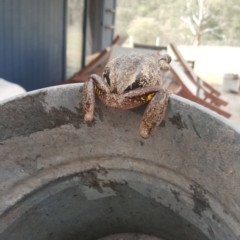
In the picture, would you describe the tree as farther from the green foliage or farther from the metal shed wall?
the metal shed wall

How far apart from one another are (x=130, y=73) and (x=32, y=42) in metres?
2.73

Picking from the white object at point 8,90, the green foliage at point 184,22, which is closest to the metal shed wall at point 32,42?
the white object at point 8,90

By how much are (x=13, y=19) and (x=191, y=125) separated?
8.48 feet

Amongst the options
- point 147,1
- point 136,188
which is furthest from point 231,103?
point 147,1

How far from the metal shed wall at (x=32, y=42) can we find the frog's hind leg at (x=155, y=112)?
235 centimetres

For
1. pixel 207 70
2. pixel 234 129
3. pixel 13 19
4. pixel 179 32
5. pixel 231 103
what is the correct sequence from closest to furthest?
pixel 234 129
pixel 13 19
pixel 231 103
pixel 207 70
pixel 179 32

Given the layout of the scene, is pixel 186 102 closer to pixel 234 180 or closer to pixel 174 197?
pixel 234 180

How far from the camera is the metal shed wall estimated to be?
306 centimetres

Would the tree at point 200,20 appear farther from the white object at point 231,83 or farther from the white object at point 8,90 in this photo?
the white object at point 8,90

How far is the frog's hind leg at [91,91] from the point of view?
3.36ft

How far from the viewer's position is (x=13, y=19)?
3.09 m

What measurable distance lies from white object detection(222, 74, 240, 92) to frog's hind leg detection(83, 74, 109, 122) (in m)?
6.01

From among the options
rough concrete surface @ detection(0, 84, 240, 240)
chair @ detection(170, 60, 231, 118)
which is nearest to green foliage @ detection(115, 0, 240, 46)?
chair @ detection(170, 60, 231, 118)

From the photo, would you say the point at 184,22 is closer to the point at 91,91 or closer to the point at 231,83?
the point at 231,83
